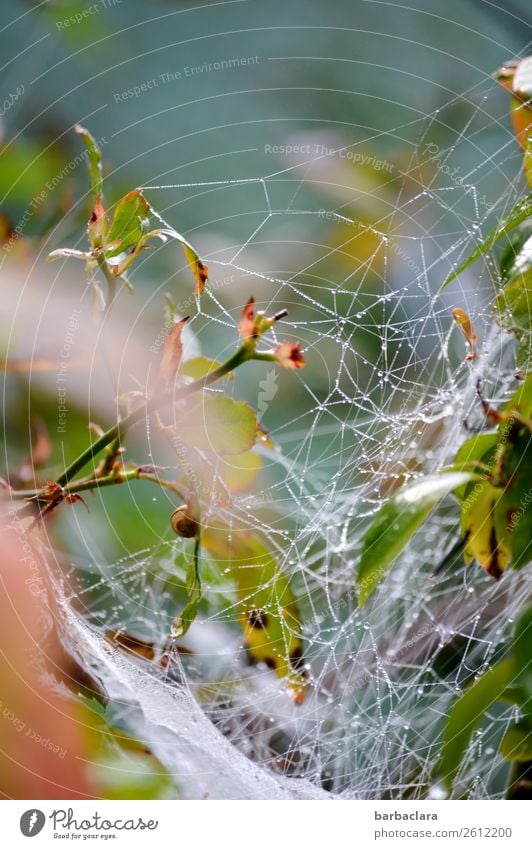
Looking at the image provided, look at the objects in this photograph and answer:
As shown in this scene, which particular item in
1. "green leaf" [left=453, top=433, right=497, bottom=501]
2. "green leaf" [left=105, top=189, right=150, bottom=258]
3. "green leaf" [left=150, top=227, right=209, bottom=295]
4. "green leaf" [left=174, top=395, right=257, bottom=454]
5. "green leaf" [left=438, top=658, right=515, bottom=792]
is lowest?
"green leaf" [left=438, top=658, right=515, bottom=792]

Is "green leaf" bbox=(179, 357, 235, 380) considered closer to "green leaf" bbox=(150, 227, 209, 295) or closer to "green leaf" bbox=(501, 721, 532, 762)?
"green leaf" bbox=(150, 227, 209, 295)

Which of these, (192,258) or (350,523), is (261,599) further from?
(192,258)

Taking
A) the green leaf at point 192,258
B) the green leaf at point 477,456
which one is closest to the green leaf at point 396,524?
the green leaf at point 477,456

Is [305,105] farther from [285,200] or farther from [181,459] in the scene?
[181,459]

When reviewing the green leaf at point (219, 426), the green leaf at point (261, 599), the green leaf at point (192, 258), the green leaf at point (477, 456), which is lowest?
the green leaf at point (261, 599)

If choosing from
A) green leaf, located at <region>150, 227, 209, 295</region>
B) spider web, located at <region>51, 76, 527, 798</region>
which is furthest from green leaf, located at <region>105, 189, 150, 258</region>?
spider web, located at <region>51, 76, 527, 798</region>

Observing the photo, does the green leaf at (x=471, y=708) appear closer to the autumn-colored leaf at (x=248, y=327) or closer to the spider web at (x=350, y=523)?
the spider web at (x=350, y=523)

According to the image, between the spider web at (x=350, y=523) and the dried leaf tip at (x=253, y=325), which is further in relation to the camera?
the spider web at (x=350, y=523)

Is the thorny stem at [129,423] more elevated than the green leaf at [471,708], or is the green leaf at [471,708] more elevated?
the thorny stem at [129,423]

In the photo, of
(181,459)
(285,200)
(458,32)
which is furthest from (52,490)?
(458,32)
